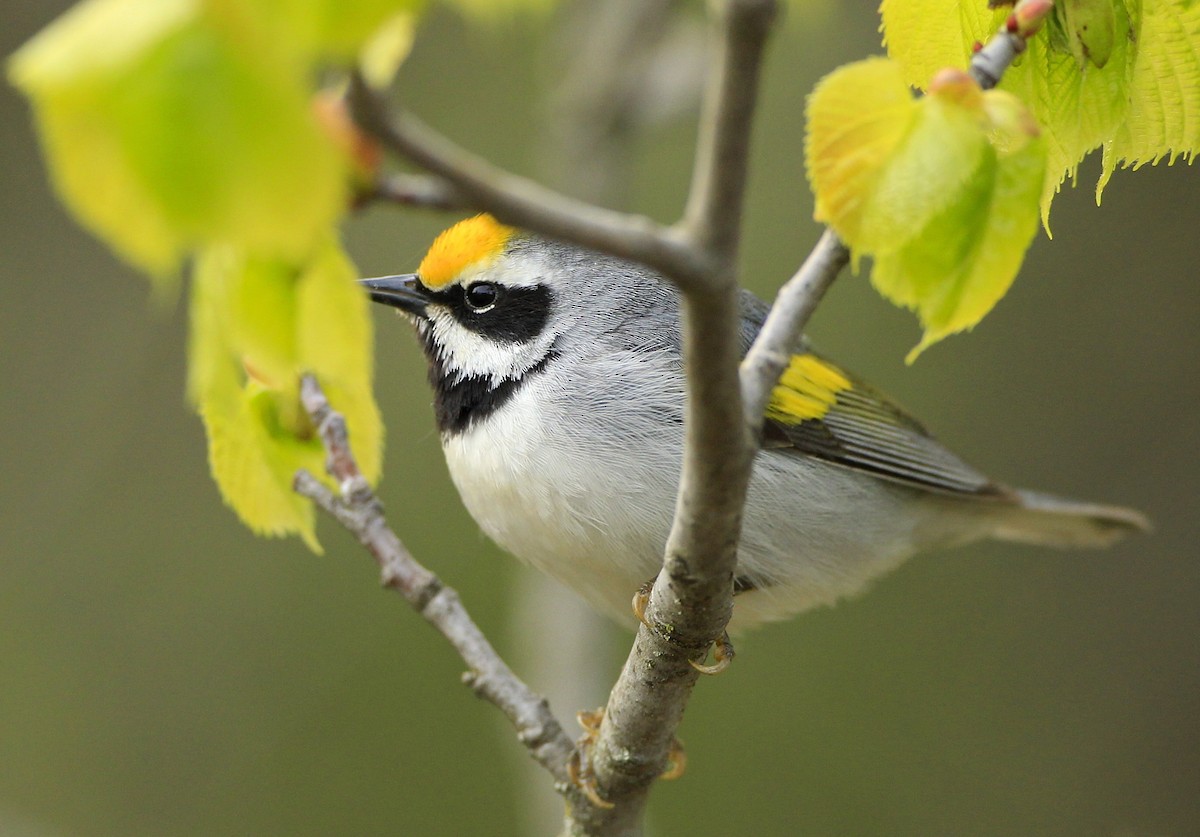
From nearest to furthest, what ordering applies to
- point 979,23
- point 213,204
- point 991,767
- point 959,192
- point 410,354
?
point 213,204
point 959,192
point 979,23
point 991,767
point 410,354

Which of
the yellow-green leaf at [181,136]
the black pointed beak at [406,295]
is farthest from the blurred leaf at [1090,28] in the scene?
the black pointed beak at [406,295]

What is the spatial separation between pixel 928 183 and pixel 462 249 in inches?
85.8

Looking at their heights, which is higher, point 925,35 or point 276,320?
point 925,35

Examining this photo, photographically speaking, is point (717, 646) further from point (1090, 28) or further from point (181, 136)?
point (181, 136)

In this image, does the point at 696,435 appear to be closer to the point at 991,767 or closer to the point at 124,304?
the point at 991,767

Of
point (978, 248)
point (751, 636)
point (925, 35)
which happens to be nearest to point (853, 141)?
point (978, 248)

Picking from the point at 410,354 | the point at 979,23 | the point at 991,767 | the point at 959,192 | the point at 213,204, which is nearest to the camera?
the point at 213,204

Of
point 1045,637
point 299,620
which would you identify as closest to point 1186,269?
point 1045,637

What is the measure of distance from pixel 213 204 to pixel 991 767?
674 centimetres

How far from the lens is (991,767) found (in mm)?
6875

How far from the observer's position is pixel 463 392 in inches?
134

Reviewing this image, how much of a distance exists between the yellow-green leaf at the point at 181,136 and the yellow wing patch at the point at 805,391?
8.14 feet

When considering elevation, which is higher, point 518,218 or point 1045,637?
point 518,218

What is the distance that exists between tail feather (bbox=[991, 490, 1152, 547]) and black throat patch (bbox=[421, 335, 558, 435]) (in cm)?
199
